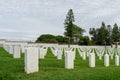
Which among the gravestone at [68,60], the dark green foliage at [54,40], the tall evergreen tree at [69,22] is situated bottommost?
the gravestone at [68,60]

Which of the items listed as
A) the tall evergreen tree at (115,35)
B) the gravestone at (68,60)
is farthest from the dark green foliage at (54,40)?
the gravestone at (68,60)

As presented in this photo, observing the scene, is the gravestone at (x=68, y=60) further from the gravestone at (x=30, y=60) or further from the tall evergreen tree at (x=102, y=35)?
the tall evergreen tree at (x=102, y=35)

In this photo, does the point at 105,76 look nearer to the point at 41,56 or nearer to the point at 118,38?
the point at 41,56

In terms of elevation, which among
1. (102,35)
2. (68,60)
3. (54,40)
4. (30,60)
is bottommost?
(68,60)

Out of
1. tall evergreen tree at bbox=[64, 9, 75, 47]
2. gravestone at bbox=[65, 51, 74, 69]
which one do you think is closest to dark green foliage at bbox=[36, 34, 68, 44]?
tall evergreen tree at bbox=[64, 9, 75, 47]

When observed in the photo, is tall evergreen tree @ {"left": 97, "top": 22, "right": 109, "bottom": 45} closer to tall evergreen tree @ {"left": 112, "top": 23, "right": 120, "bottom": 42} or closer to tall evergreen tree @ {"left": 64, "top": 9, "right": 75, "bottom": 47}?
tall evergreen tree @ {"left": 112, "top": 23, "right": 120, "bottom": 42}

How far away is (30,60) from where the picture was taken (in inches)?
456

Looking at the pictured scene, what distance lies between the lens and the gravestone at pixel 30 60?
11.5m

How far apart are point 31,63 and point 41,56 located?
386 inches

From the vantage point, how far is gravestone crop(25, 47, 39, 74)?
37.6 ft

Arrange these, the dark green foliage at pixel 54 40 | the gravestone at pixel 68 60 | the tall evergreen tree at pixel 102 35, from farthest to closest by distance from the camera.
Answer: the tall evergreen tree at pixel 102 35, the dark green foliage at pixel 54 40, the gravestone at pixel 68 60

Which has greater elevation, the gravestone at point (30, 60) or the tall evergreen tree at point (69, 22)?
the tall evergreen tree at point (69, 22)

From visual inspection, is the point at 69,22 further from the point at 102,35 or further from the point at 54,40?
the point at 102,35

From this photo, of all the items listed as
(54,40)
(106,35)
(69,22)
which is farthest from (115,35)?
(69,22)
